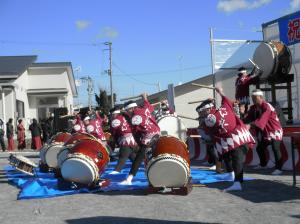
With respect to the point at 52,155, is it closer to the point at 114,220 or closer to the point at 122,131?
the point at 122,131

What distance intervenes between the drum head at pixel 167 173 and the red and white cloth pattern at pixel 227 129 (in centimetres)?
85

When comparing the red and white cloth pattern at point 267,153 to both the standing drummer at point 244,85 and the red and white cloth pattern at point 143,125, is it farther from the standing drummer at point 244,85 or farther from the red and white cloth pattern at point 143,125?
the red and white cloth pattern at point 143,125

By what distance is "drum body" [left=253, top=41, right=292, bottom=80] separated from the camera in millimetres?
12188

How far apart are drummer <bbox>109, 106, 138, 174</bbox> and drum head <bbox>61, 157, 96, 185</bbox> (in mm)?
1892

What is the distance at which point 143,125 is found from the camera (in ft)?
29.1

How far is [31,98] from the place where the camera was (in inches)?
1276

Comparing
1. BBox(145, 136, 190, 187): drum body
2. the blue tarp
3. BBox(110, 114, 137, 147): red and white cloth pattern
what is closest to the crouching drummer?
BBox(145, 136, 190, 187): drum body

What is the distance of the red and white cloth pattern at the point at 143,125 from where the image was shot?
882cm

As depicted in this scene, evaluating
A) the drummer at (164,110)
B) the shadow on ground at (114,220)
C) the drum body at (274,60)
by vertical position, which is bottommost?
the shadow on ground at (114,220)

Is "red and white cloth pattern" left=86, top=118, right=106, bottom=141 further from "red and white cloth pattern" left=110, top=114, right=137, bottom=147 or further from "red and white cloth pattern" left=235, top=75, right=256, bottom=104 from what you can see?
"red and white cloth pattern" left=235, top=75, right=256, bottom=104

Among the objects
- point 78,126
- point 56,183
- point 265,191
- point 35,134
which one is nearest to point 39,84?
point 35,134

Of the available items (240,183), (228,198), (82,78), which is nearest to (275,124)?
(240,183)

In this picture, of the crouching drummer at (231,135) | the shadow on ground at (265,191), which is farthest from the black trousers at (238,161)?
the shadow on ground at (265,191)

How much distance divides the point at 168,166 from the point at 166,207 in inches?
40.9
